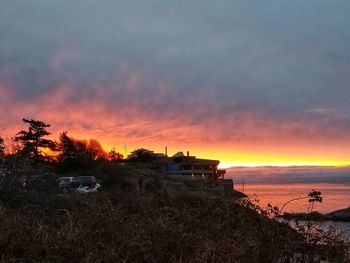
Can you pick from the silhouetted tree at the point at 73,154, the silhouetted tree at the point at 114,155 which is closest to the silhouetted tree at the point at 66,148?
the silhouetted tree at the point at 73,154

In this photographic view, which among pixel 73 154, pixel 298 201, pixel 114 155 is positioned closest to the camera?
pixel 298 201

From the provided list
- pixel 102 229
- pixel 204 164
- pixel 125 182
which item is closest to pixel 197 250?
pixel 102 229

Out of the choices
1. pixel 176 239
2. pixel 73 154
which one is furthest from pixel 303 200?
pixel 73 154

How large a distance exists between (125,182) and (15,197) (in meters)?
40.2

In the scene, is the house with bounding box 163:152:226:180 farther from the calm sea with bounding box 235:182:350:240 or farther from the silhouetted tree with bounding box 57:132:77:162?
the silhouetted tree with bounding box 57:132:77:162

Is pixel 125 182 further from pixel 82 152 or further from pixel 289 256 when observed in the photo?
pixel 289 256

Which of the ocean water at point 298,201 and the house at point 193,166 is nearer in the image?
the ocean water at point 298,201

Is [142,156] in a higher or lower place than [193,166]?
higher

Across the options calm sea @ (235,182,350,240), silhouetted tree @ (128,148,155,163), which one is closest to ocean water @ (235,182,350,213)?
calm sea @ (235,182,350,240)

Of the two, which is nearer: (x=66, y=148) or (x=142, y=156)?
(x=66, y=148)

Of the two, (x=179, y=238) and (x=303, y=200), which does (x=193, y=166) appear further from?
(x=179, y=238)

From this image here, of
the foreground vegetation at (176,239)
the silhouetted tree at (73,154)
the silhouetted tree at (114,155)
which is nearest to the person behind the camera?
the foreground vegetation at (176,239)

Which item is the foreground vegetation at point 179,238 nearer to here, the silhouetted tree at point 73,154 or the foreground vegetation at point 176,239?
the foreground vegetation at point 176,239

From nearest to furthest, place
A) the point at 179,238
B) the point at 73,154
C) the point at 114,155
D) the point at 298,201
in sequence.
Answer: the point at 179,238, the point at 298,201, the point at 73,154, the point at 114,155
